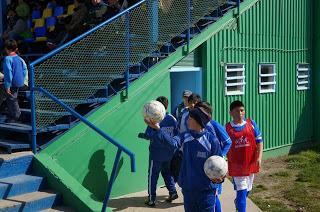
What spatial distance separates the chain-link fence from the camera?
6.90 meters

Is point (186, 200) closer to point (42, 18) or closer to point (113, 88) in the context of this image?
point (113, 88)

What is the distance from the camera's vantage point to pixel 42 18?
10.8 meters

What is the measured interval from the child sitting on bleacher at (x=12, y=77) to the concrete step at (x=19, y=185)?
1346 mm

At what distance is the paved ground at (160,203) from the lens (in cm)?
736

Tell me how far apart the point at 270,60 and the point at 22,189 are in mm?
7646

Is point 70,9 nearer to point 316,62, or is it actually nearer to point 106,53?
point 106,53

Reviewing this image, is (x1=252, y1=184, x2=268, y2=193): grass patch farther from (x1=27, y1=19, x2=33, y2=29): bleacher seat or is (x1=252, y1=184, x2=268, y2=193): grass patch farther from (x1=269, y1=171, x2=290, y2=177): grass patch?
(x1=27, y1=19, x2=33, y2=29): bleacher seat

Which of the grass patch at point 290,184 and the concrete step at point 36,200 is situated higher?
Answer: the concrete step at point 36,200

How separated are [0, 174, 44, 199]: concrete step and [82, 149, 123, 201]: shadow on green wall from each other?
4.35ft

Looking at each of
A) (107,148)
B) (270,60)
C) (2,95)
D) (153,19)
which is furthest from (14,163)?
(270,60)

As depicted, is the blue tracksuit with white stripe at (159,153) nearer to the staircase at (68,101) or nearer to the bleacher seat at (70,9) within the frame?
the staircase at (68,101)

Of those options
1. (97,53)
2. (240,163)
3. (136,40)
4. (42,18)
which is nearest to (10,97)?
(97,53)


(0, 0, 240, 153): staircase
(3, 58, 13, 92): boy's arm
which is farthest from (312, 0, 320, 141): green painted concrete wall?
(3, 58, 13, 92): boy's arm

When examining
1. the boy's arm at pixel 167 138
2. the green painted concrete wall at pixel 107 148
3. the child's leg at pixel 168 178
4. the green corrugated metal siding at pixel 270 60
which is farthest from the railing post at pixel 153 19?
the child's leg at pixel 168 178
